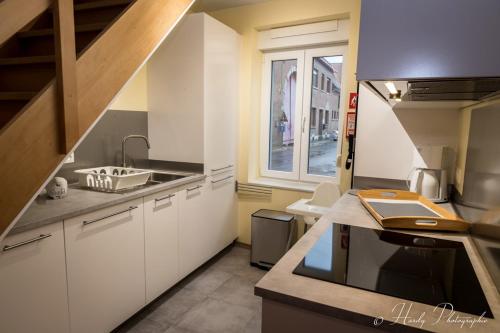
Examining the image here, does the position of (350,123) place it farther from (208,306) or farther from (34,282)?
(34,282)

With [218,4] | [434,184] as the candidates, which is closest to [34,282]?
[434,184]

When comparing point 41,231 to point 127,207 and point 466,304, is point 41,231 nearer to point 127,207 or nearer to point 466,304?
point 127,207

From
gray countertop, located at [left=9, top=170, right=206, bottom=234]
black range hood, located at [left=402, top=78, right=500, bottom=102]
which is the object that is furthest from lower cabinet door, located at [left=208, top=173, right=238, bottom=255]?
black range hood, located at [left=402, top=78, right=500, bottom=102]

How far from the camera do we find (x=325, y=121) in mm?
3006

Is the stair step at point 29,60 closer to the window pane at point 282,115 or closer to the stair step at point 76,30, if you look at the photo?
the stair step at point 76,30

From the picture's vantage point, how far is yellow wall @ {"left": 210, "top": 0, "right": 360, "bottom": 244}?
262 cm

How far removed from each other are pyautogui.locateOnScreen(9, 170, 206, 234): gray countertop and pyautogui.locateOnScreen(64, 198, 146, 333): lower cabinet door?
0.16 feet

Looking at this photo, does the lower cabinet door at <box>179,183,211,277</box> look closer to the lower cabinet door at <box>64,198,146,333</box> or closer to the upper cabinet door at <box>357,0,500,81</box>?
the lower cabinet door at <box>64,198,146,333</box>

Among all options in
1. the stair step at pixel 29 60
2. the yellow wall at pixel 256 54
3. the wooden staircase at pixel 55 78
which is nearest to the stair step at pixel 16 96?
the wooden staircase at pixel 55 78

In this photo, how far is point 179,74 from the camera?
269 centimetres

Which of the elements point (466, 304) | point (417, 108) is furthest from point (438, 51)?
point (417, 108)

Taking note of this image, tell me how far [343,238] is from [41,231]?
4.42ft

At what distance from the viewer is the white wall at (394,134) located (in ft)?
6.43

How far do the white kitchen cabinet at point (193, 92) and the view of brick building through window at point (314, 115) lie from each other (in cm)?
54
